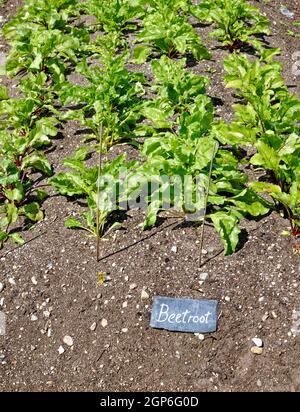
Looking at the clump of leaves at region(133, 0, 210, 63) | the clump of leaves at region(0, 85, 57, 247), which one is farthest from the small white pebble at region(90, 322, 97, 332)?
the clump of leaves at region(133, 0, 210, 63)

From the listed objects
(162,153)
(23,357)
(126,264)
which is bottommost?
(23,357)

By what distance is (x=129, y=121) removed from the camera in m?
5.24

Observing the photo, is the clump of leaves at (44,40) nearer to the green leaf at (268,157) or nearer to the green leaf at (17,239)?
the green leaf at (17,239)

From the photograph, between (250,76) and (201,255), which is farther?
(250,76)

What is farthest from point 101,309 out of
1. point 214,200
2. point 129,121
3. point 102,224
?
point 129,121

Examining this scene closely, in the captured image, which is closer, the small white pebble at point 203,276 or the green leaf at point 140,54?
the small white pebble at point 203,276

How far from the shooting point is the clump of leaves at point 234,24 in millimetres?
6418

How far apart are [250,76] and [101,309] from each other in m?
2.84

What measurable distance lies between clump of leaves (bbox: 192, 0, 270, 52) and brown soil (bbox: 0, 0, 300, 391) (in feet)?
9.59

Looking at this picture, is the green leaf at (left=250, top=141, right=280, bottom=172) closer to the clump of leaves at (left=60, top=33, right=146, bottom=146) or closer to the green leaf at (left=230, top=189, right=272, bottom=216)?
the green leaf at (left=230, top=189, right=272, bottom=216)

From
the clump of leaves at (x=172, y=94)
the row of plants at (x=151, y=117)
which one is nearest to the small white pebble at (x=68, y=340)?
the row of plants at (x=151, y=117)

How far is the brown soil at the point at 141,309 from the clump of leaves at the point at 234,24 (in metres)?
2.92

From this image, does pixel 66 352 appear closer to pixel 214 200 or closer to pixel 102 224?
pixel 102 224

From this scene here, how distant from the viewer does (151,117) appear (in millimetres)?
5043
